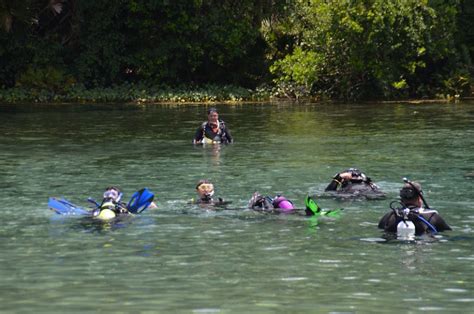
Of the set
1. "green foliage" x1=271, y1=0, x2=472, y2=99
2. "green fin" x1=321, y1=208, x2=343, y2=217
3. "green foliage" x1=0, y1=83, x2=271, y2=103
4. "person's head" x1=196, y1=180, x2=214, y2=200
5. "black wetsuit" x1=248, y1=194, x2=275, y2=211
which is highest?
"green foliage" x1=271, y1=0, x2=472, y2=99

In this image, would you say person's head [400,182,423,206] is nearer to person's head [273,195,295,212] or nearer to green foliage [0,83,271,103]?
person's head [273,195,295,212]

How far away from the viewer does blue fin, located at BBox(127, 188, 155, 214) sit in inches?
693

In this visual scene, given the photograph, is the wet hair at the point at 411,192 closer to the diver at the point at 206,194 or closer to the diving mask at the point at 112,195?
the diver at the point at 206,194

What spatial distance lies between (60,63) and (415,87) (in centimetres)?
1704

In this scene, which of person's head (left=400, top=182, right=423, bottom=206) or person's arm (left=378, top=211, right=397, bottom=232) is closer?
person's head (left=400, top=182, right=423, bottom=206)

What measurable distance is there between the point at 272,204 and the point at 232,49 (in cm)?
3319

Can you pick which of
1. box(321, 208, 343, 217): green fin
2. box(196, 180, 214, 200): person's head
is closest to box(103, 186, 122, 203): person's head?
box(196, 180, 214, 200): person's head

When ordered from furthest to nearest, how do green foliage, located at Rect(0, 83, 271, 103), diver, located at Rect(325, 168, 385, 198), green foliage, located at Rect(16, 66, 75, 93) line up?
green foliage, located at Rect(16, 66, 75, 93) < green foliage, located at Rect(0, 83, 271, 103) < diver, located at Rect(325, 168, 385, 198)

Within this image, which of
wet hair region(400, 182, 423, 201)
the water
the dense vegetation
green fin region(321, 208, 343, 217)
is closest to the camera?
the water

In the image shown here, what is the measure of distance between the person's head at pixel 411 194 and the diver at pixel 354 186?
13.6 feet

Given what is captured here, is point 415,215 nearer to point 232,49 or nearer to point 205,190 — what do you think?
point 205,190

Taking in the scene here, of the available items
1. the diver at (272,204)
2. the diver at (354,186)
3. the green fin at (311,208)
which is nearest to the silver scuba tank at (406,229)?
the green fin at (311,208)

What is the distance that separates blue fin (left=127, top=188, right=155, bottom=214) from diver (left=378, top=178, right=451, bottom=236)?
4.31m

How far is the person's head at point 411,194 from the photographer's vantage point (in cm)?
1475
